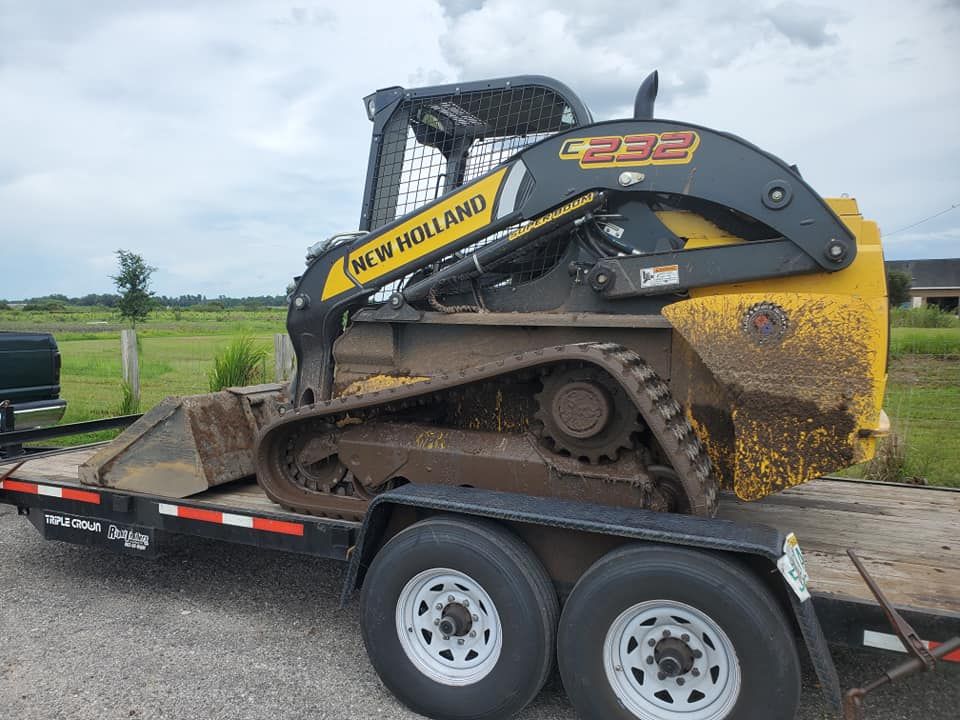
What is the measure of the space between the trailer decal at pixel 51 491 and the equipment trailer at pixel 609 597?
1178 mm

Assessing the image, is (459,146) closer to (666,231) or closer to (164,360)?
(666,231)

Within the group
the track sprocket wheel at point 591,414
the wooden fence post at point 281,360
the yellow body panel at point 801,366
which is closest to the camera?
the yellow body panel at point 801,366

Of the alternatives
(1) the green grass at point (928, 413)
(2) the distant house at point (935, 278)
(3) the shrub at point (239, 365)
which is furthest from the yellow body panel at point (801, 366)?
(2) the distant house at point (935, 278)

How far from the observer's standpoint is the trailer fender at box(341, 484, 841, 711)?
114 inches

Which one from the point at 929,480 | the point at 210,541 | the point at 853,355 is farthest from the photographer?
the point at 929,480

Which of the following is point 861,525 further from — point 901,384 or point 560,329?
point 901,384

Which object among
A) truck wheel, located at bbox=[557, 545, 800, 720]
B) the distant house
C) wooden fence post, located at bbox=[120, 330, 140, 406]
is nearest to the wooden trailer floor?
truck wheel, located at bbox=[557, 545, 800, 720]

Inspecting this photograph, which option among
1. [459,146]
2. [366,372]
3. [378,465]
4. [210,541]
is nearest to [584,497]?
[378,465]

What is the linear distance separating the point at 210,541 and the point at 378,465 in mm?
2216

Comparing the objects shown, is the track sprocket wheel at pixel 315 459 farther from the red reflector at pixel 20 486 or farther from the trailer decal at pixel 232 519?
the red reflector at pixel 20 486

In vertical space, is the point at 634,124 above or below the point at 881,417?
above

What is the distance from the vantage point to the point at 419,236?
455 cm

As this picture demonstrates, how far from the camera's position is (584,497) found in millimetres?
3990

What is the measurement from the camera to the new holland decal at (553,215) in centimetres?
421
